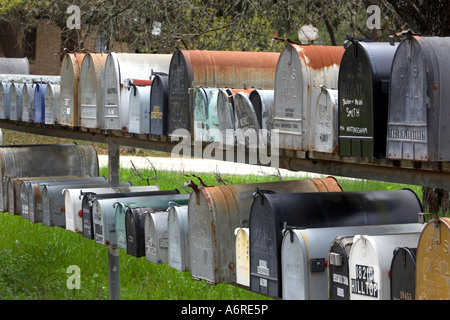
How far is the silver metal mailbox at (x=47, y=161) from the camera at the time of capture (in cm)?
639

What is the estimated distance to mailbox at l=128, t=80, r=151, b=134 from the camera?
4.50 meters

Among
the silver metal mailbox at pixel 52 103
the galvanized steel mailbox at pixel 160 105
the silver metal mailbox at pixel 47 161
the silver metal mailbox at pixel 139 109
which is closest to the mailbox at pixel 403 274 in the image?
the galvanized steel mailbox at pixel 160 105

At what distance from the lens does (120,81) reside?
15.8 ft

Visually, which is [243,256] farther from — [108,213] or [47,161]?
[47,161]

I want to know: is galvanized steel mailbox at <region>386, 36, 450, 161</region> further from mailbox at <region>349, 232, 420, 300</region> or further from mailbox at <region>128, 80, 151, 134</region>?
mailbox at <region>128, 80, 151, 134</region>

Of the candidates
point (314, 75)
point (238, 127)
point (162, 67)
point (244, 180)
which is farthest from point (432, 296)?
point (244, 180)

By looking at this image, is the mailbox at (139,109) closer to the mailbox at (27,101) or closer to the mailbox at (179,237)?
the mailbox at (179,237)

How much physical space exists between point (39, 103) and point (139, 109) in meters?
1.61

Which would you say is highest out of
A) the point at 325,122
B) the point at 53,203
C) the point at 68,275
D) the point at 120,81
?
the point at 120,81

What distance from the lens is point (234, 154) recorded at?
378cm

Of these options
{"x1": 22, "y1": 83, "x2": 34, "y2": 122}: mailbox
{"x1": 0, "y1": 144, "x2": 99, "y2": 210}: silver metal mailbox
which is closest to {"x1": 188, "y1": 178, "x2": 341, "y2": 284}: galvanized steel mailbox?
{"x1": 22, "y1": 83, "x2": 34, "y2": 122}: mailbox

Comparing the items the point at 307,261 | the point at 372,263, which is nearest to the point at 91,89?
the point at 307,261

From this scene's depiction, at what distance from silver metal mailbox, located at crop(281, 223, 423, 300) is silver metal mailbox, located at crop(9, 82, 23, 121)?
11.8ft
